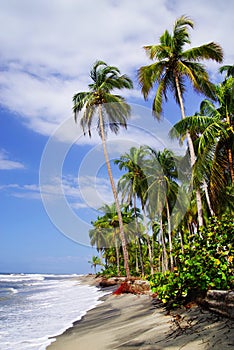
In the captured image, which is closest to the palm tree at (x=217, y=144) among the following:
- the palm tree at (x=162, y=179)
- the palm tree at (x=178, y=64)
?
the palm tree at (x=178, y=64)

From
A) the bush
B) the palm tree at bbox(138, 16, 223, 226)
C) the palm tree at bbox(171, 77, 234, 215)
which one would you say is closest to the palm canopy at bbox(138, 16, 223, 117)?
the palm tree at bbox(138, 16, 223, 226)

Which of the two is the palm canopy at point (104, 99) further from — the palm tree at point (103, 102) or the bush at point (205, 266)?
the bush at point (205, 266)

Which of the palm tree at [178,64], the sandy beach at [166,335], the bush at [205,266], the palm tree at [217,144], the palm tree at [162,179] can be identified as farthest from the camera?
the palm tree at [162,179]

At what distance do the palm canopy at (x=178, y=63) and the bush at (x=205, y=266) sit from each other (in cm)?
950

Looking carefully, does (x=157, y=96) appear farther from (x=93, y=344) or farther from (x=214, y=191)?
(x=93, y=344)

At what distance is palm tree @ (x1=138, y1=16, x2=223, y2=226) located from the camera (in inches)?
577

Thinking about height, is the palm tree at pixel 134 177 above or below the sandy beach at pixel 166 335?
above

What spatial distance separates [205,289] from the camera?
20.4 feet

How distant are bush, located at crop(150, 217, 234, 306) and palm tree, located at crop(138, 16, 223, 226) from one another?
8765 mm

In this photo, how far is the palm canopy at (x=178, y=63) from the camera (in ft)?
48.1

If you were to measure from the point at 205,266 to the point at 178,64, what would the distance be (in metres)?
10.8

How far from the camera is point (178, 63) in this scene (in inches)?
580

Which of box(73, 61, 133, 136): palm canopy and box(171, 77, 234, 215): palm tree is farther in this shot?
box(73, 61, 133, 136): palm canopy

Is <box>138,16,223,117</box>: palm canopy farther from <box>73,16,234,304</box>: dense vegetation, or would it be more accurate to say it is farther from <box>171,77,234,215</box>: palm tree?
<box>171,77,234,215</box>: palm tree
